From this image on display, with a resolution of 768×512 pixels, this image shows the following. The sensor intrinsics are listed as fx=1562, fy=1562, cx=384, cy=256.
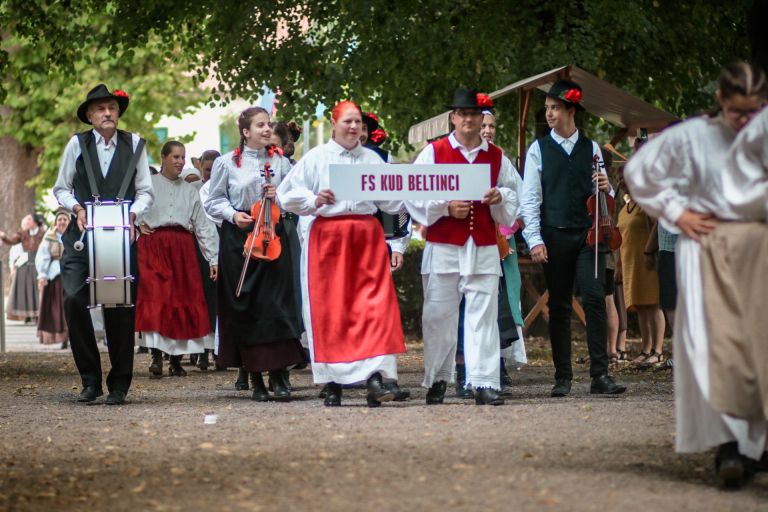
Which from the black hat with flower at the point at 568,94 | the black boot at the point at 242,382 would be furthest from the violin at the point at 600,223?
the black boot at the point at 242,382

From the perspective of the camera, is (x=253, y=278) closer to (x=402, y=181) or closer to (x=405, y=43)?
(x=402, y=181)

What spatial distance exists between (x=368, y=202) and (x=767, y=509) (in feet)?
16.1

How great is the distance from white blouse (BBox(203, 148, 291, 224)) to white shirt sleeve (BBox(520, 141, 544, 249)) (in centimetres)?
192

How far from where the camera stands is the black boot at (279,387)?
471 inches

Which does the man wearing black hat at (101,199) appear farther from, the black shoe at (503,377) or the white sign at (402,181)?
the black shoe at (503,377)

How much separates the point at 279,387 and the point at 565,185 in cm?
267

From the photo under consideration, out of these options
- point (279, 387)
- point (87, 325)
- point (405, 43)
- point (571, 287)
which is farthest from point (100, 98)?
point (405, 43)

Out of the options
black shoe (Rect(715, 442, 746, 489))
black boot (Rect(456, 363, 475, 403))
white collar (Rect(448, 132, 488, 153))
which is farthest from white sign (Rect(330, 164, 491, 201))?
black shoe (Rect(715, 442, 746, 489))

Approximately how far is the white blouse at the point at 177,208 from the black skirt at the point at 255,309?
261 centimetres

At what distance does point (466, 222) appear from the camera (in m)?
11.0

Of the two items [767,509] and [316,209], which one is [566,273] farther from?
[767,509]

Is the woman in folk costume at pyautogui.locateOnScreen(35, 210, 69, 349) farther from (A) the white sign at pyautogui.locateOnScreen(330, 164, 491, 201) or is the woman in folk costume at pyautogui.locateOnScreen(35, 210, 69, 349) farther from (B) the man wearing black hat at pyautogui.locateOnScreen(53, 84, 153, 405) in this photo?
(A) the white sign at pyautogui.locateOnScreen(330, 164, 491, 201)

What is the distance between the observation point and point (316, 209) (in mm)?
10938

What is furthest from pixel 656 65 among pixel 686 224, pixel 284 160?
pixel 686 224
